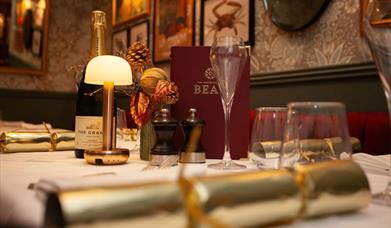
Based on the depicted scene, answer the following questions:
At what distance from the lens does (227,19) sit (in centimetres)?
236

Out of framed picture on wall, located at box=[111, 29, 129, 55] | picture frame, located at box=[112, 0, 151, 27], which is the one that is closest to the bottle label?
picture frame, located at box=[112, 0, 151, 27]

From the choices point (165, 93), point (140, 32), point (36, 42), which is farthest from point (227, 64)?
point (36, 42)

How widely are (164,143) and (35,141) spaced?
414 millimetres

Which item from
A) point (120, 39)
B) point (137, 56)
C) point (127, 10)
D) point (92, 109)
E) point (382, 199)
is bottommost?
point (382, 199)

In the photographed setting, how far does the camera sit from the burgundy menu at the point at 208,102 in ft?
2.94

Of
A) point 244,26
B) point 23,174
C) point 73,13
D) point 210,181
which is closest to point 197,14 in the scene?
point 244,26

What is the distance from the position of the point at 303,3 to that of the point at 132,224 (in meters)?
1.80

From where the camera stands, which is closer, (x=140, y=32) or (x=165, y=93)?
(x=165, y=93)

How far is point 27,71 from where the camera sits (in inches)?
147


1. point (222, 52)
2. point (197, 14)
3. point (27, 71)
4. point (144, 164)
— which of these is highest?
point (197, 14)

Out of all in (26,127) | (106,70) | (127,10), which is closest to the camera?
(106,70)

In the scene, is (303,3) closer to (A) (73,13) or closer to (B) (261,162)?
(B) (261,162)

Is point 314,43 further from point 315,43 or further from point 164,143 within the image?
point 164,143

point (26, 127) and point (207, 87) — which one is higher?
point (207, 87)
